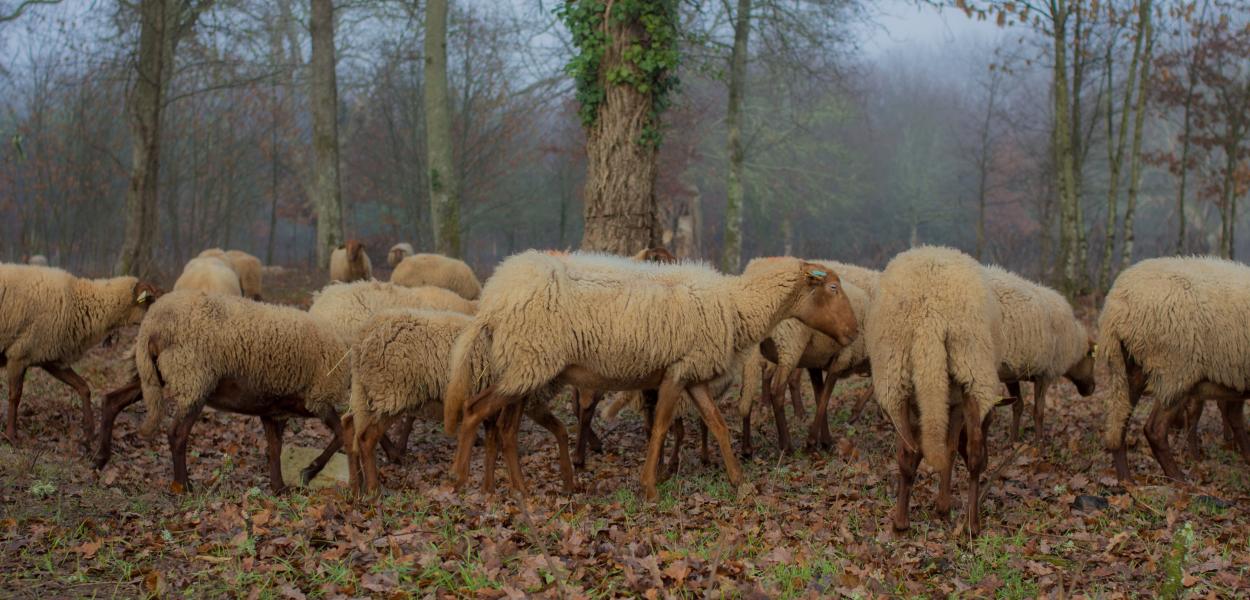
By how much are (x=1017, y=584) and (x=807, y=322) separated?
2.86 m

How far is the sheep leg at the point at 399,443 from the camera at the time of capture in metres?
9.27

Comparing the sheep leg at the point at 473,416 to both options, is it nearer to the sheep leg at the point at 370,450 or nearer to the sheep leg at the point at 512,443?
the sheep leg at the point at 512,443

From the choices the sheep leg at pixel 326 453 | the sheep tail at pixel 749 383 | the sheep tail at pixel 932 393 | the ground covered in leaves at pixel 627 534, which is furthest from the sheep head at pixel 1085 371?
the sheep leg at pixel 326 453

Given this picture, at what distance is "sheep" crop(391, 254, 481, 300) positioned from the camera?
14648 millimetres

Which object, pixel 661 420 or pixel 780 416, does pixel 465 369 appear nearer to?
pixel 661 420

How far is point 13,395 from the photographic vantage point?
9281 mm

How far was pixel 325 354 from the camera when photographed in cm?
872

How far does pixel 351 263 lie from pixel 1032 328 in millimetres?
11716

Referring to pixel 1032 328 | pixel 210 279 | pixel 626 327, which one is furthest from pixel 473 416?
pixel 210 279

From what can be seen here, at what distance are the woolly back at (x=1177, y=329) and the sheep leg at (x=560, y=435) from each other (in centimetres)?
421

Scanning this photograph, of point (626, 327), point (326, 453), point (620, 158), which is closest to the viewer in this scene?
point (626, 327)

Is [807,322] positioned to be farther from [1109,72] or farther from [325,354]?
[1109,72]

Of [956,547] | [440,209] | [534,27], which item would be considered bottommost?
[956,547]

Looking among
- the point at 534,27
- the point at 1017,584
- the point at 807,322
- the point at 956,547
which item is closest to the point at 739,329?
the point at 807,322
